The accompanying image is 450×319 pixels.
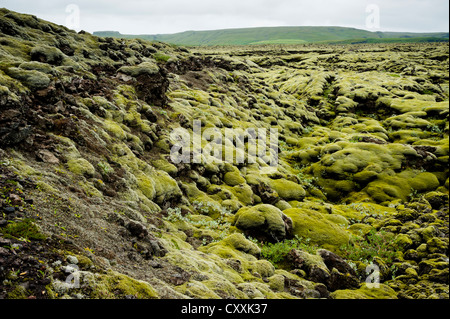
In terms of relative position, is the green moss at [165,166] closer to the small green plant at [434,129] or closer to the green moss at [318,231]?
the green moss at [318,231]

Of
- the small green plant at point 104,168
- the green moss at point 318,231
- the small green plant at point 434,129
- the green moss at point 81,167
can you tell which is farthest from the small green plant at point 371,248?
the small green plant at point 434,129

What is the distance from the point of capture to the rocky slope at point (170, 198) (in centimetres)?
977

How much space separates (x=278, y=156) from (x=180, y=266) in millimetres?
32449

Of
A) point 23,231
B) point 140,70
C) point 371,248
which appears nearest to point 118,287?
point 23,231

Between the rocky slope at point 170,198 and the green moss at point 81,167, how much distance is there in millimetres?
80

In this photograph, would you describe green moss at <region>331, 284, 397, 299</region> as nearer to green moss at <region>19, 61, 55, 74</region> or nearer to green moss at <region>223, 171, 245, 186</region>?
green moss at <region>223, 171, 245, 186</region>

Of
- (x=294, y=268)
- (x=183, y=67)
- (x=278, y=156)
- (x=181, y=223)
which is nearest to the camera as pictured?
(x=294, y=268)

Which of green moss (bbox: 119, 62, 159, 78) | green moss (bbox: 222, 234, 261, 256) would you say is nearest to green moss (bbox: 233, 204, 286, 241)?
green moss (bbox: 222, 234, 261, 256)

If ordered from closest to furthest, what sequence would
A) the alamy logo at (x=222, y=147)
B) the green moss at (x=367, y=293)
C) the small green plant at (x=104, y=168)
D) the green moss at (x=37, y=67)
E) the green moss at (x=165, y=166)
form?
the green moss at (x=367, y=293) → the small green plant at (x=104, y=168) → the green moss at (x=37, y=67) → the green moss at (x=165, y=166) → the alamy logo at (x=222, y=147)

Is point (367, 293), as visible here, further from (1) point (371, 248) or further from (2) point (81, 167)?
(2) point (81, 167)

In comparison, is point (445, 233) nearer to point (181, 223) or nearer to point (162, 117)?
point (181, 223)

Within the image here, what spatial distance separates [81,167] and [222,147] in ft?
62.0

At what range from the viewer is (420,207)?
89.2ft
